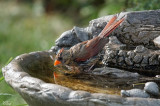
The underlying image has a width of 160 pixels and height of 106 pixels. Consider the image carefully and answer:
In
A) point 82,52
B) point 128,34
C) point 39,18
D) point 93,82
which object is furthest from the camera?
point 39,18

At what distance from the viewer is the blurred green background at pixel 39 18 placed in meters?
8.79

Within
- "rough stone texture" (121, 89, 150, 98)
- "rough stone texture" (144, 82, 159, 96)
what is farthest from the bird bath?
"rough stone texture" (144, 82, 159, 96)

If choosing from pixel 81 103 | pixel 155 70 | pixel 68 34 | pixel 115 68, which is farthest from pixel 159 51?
pixel 81 103

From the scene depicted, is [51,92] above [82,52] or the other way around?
the other way around

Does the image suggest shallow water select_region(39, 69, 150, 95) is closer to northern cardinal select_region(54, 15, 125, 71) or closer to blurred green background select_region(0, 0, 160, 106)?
northern cardinal select_region(54, 15, 125, 71)

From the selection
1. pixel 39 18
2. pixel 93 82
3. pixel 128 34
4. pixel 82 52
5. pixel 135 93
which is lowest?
pixel 135 93

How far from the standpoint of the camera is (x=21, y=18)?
38.4ft

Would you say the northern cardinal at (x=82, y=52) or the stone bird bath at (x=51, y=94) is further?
the northern cardinal at (x=82, y=52)

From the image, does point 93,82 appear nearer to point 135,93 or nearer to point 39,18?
point 135,93

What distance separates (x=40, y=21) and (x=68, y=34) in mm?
7366

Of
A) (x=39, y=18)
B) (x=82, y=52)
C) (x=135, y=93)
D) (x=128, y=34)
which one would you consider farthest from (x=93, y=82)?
(x=39, y=18)

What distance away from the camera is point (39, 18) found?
11.5 metres

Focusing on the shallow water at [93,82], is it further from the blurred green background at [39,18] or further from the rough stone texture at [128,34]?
the blurred green background at [39,18]

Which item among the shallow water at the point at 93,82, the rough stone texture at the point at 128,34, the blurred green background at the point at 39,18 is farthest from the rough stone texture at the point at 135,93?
the blurred green background at the point at 39,18
